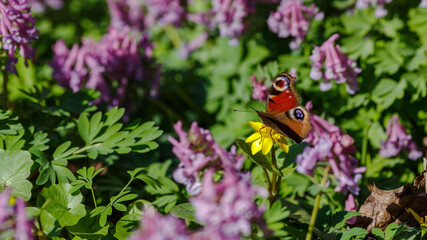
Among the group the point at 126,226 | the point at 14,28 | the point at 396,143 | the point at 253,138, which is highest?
the point at 14,28

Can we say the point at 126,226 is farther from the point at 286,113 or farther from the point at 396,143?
the point at 396,143

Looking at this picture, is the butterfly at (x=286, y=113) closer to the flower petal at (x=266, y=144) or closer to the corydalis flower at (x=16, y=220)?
the flower petal at (x=266, y=144)

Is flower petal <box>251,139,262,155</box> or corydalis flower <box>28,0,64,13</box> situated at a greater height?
corydalis flower <box>28,0,64,13</box>

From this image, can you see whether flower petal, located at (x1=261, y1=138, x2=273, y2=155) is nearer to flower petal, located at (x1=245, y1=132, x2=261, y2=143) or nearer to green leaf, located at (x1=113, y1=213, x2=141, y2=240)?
flower petal, located at (x1=245, y1=132, x2=261, y2=143)

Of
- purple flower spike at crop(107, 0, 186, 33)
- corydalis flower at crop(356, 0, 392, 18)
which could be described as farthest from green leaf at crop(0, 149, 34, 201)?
corydalis flower at crop(356, 0, 392, 18)

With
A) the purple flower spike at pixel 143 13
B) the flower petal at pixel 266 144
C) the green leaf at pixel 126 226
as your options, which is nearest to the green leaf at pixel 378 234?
the flower petal at pixel 266 144

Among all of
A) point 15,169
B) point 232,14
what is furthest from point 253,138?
Answer: point 232,14
